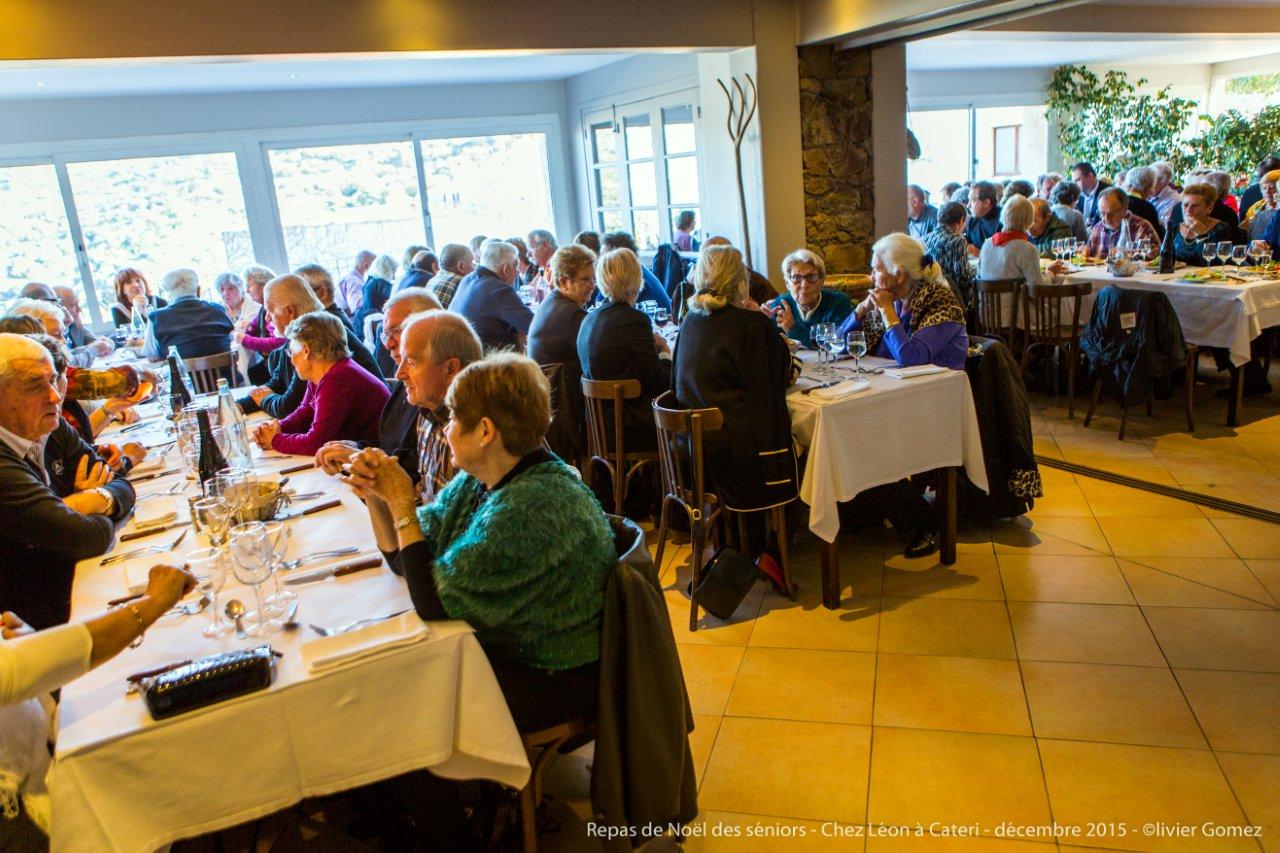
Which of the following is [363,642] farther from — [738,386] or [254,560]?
[738,386]

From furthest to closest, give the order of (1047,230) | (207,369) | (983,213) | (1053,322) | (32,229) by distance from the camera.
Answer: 1. (32,229)
2. (983,213)
3. (1047,230)
4. (1053,322)
5. (207,369)

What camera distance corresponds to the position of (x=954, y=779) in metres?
2.38

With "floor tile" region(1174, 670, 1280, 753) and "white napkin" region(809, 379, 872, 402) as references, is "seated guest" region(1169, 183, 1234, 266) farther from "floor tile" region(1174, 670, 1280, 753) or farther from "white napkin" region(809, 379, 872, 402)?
"floor tile" region(1174, 670, 1280, 753)

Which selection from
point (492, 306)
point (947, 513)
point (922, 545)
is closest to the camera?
point (947, 513)

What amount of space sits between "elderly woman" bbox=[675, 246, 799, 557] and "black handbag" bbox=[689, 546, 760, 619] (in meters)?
0.21

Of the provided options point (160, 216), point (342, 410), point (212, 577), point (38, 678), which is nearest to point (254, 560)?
point (212, 577)

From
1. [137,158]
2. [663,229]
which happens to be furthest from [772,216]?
[137,158]

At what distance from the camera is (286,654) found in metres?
1.69

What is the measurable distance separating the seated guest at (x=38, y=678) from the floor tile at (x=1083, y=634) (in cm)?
257

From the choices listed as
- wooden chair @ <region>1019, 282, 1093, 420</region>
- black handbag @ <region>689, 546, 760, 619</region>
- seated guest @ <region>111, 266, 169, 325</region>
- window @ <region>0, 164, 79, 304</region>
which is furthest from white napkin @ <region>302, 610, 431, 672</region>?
window @ <region>0, 164, 79, 304</region>

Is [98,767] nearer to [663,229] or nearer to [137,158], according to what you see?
[663,229]

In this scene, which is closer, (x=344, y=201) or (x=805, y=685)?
(x=805, y=685)

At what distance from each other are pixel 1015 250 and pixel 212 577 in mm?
5314

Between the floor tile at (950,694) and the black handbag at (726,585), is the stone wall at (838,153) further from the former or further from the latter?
the floor tile at (950,694)
